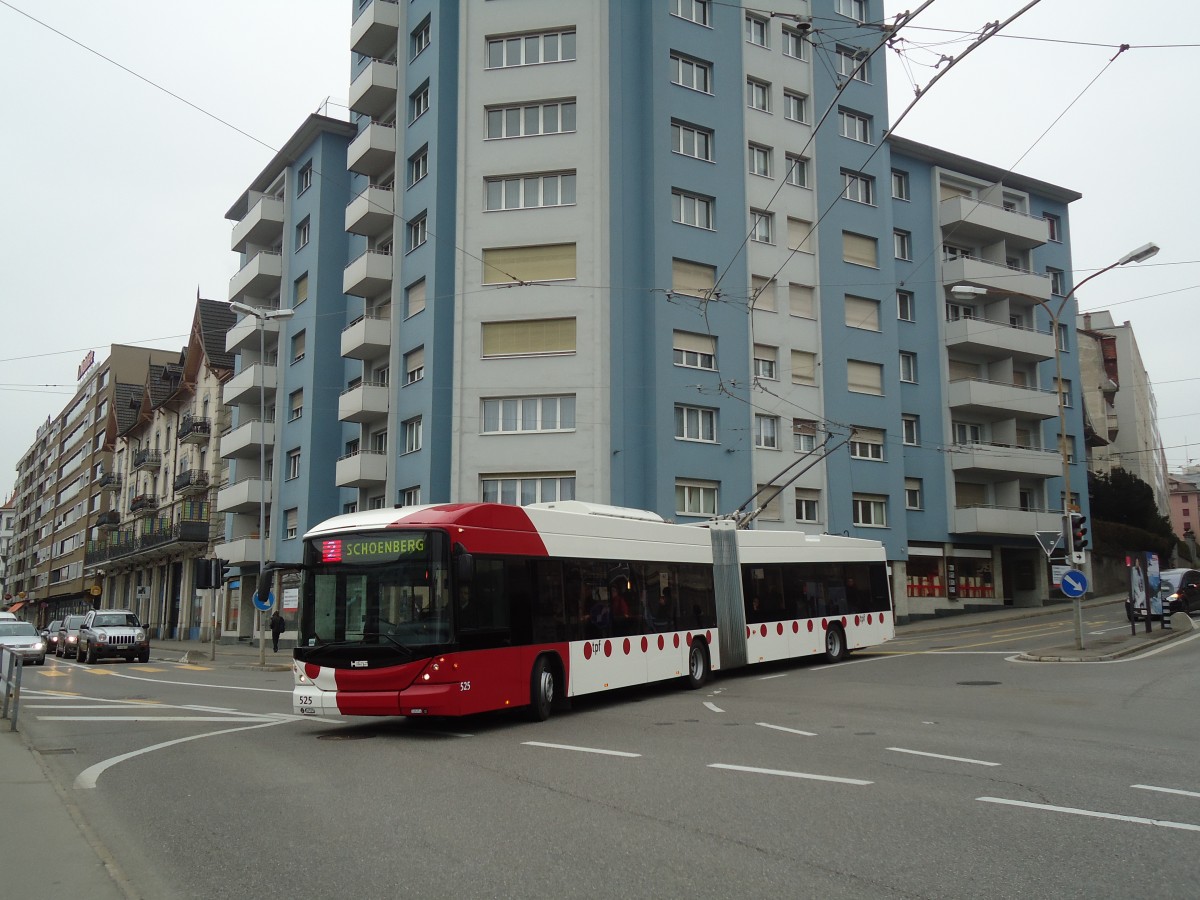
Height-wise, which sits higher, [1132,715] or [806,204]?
[806,204]

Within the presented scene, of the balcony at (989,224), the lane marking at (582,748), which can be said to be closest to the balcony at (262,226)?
the balcony at (989,224)

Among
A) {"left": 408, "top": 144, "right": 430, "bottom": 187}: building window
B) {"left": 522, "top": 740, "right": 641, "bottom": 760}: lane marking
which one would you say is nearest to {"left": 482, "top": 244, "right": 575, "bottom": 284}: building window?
{"left": 408, "top": 144, "right": 430, "bottom": 187}: building window

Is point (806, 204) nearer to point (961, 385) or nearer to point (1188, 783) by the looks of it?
point (961, 385)

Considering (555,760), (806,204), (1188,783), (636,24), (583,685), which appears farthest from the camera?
(806,204)

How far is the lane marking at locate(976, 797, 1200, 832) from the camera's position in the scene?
6738 millimetres

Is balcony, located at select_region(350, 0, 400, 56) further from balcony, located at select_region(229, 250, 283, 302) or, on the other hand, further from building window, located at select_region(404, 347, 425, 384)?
building window, located at select_region(404, 347, 425, 384)

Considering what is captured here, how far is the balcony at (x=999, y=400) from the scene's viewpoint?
44.0 metres

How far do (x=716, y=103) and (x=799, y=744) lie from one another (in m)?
30.7

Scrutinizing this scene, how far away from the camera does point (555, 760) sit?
33.6 feet

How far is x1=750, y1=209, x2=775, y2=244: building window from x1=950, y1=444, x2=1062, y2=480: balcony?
41.7 feet

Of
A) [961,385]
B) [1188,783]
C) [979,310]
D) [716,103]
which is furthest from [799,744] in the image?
[979,310]

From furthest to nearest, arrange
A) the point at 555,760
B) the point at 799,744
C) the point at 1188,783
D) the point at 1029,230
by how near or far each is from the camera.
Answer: the point at 1029,230, the point at 799,744, the point at 555,760, the point at 1188,783

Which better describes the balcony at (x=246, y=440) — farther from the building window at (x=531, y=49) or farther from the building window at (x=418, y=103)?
the building window at (x=531, y=49)

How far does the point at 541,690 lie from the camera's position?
46.2ft
